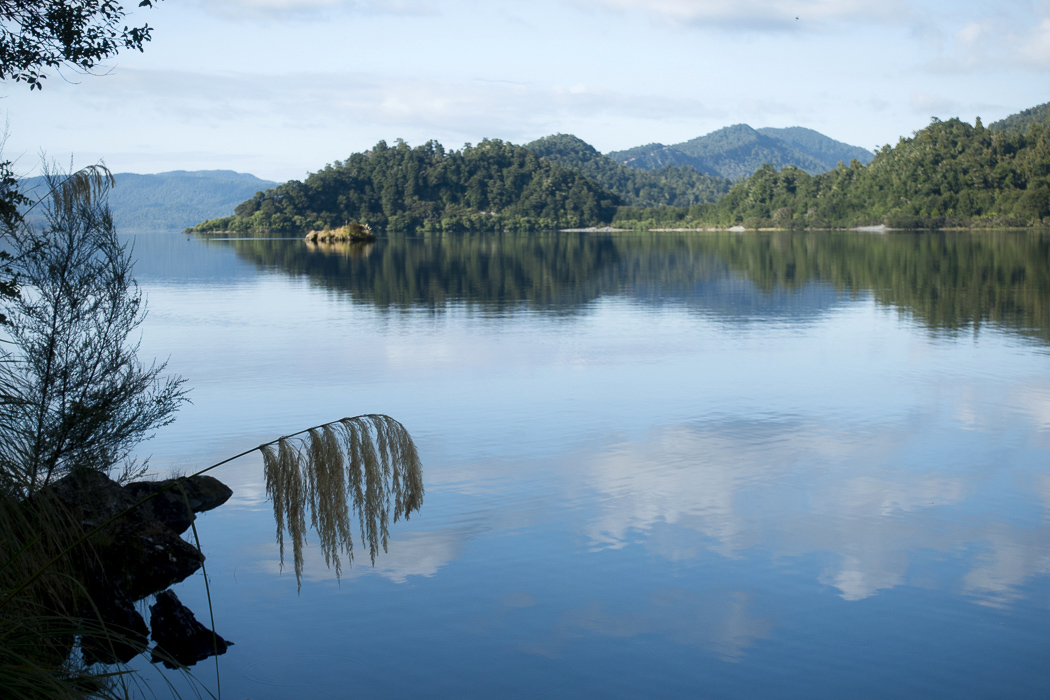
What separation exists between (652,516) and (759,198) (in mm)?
168629

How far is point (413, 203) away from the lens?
7411 inches

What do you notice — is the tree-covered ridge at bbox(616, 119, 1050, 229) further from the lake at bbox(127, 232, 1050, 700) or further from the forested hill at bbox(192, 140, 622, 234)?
the lake at bbox(127, 232, 1050, 700)

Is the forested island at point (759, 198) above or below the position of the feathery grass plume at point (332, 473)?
above

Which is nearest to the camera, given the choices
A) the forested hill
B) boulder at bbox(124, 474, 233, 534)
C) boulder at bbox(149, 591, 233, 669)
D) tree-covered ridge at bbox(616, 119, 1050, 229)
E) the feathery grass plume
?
the feathery grass plume

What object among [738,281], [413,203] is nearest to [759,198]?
[413,203]

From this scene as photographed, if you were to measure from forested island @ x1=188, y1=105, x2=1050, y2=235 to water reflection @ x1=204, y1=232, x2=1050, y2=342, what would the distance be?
68.4 meters

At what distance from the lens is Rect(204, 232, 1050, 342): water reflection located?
31.9 metres

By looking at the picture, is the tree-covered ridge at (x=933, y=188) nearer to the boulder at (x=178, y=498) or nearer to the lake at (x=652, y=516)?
the lake at (x=652, y=516)

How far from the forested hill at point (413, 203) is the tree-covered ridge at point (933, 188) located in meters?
30.0

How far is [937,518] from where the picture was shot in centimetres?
1039

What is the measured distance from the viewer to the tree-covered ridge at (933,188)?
127 m

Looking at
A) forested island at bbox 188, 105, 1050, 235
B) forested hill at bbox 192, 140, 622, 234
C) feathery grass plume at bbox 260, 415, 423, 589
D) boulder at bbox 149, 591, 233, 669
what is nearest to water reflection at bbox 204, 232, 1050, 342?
boulder at bbox 149, 591, 233, 669

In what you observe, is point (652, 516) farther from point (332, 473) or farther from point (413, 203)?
point (413, 203)

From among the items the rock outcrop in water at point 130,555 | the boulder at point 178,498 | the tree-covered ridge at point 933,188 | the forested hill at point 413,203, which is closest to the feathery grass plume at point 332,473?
the rock outcrop in water at point 130,555
